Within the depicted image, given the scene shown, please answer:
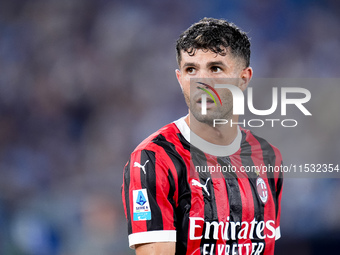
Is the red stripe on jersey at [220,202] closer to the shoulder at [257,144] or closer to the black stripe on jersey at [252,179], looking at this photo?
the black stripe on jersey at [252,179]

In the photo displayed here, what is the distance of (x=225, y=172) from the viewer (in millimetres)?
A: 2553

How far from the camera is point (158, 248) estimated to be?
2.25 meters

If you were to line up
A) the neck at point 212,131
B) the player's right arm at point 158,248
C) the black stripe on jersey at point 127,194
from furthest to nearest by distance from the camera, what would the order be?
the neck at point 212,131, the black stripe on jersey at point 127,194, the player's right arm at point 158,248

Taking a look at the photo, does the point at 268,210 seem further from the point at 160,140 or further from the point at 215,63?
the point at 215,63

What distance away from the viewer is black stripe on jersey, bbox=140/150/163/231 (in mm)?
2299

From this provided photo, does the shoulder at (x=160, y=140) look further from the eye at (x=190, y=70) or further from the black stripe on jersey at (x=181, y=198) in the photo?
the eye at (x=190, y=70)

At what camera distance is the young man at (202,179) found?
233cm

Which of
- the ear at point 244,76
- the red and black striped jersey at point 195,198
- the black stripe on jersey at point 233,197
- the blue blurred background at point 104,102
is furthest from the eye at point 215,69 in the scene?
the blue blurred background at point 104,102

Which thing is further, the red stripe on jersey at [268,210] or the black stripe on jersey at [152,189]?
the red stripe on jersey at [268,210]

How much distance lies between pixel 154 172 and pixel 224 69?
612 mm

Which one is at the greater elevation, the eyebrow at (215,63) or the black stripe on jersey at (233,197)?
the eyebrow at (215,63)

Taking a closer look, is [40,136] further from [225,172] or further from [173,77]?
[225,172]

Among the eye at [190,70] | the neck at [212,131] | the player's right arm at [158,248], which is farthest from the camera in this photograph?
the neck at [212,131]

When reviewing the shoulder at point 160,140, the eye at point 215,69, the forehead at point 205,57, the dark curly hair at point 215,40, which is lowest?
the shoulder at point 160,140
